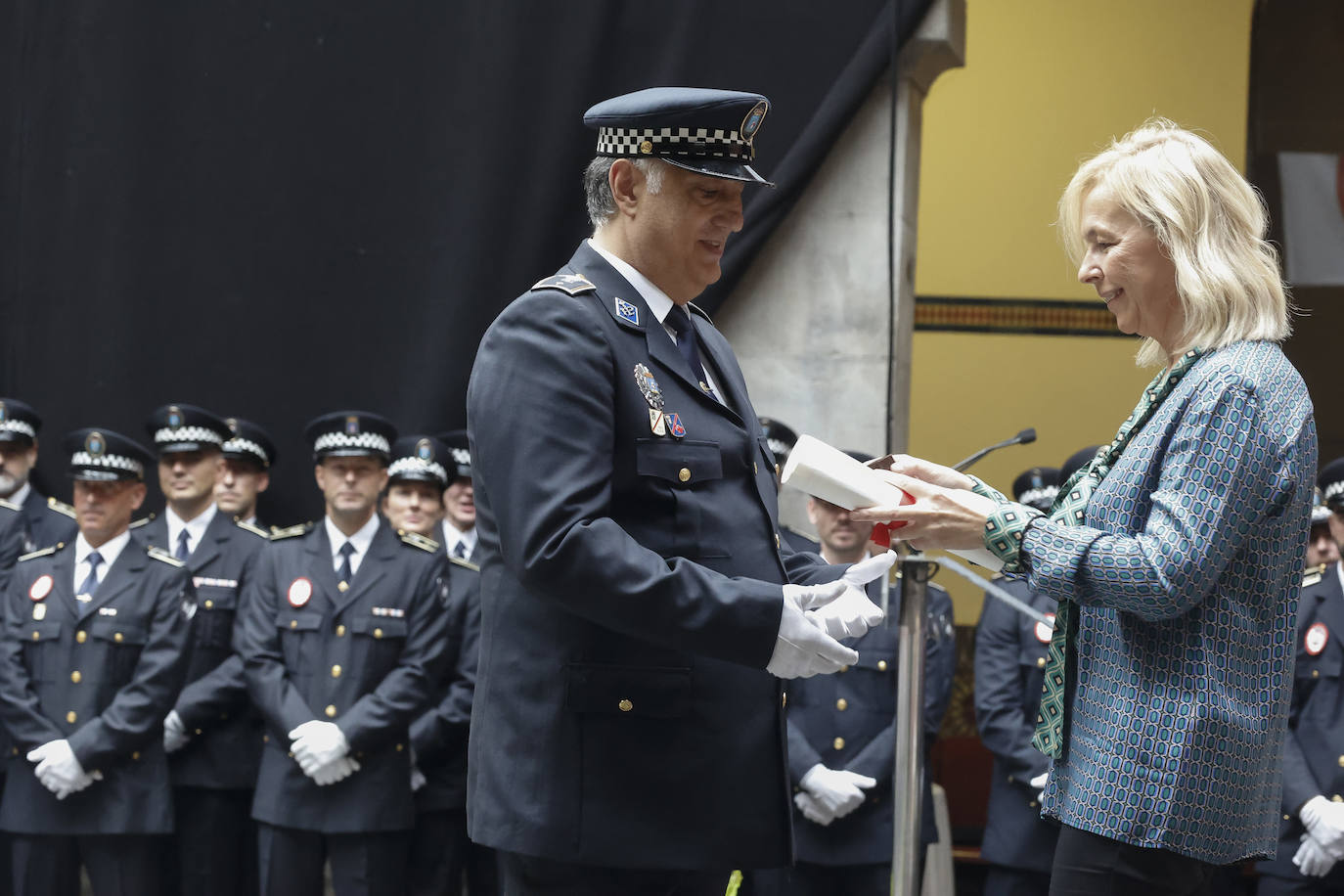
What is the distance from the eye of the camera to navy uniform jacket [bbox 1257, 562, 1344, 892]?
4.50 meters

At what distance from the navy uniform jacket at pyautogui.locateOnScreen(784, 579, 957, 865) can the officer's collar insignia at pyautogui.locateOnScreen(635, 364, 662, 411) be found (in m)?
2.23

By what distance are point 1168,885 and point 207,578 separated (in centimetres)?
382

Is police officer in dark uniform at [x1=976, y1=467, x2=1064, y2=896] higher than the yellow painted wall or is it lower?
lower

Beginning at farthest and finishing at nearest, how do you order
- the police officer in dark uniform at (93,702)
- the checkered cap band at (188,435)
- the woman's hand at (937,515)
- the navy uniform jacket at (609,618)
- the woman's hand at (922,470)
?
1. the checkered cap band at (188,435)
2. the police officer in dark uniform at (93,702)
3. the woman's hand at (922,470)
4. the woman's hand at (937,515)
5. the navy uniform jacket at (609,618)

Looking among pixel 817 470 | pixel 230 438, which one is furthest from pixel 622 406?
pixel 230 438

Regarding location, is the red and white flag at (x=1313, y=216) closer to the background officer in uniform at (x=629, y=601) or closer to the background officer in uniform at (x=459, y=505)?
the background officer in uniform at (x=459, y=505)

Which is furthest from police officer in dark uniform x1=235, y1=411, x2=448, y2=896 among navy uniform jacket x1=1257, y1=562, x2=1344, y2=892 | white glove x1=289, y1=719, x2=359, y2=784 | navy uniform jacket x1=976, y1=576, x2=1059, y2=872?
navy uniform jacket x1=1257, y1=562, x2=1344, y2=892

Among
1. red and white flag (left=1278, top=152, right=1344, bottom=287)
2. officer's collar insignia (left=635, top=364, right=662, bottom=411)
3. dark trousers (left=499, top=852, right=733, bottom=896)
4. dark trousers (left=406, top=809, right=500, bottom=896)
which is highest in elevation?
red and white flag (left=1278, top=152, right=1344, bottom=287)

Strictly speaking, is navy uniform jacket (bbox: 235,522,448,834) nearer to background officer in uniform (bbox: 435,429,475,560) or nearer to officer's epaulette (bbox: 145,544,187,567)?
officer's epaulette (bbox: 145,544,187,567)

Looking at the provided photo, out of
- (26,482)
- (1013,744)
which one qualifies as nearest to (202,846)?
(26,482)

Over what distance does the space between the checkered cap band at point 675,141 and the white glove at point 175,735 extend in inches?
127

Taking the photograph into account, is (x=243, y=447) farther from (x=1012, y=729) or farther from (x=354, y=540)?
(x=1012, y=729)

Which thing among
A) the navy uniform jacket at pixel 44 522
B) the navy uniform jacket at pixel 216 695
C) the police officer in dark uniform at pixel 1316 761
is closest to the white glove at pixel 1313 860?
the police officer in dark uniform at pixel 1316 761

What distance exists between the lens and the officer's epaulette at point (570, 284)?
2121 mm
